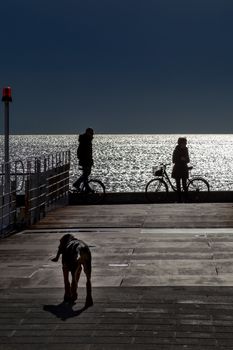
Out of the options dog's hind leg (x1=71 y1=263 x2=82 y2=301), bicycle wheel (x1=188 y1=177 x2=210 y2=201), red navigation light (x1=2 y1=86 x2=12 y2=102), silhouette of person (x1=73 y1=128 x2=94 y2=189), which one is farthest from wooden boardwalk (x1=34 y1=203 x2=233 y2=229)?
dog's hind leg (x1=71 y1=263 x2=82 y2=301)

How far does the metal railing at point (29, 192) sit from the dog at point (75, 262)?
6071mm

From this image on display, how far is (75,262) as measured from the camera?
7.72 meters

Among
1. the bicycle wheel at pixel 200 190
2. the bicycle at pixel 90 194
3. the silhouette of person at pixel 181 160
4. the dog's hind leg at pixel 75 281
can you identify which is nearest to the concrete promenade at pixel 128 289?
the dog's hind leg at pixel 75 281

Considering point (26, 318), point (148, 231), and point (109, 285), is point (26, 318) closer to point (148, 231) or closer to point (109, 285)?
point (109, 285)

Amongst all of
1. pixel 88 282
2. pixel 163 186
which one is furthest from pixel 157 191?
pixel 88 282

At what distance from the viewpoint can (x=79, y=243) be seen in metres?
7.82

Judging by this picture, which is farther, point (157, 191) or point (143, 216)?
point (157, 191)

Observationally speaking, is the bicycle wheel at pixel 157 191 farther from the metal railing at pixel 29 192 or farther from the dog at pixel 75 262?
the dog at pixel 75 262

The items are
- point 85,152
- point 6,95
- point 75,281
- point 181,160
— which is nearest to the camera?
point 75,281

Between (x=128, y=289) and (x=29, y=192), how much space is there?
23.9 ft

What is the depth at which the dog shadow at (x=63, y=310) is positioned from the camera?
7.46 meters

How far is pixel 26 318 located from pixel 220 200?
15.1m

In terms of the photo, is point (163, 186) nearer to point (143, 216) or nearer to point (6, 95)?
point (143, 216)

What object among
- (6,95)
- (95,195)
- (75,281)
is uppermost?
(6,95)
